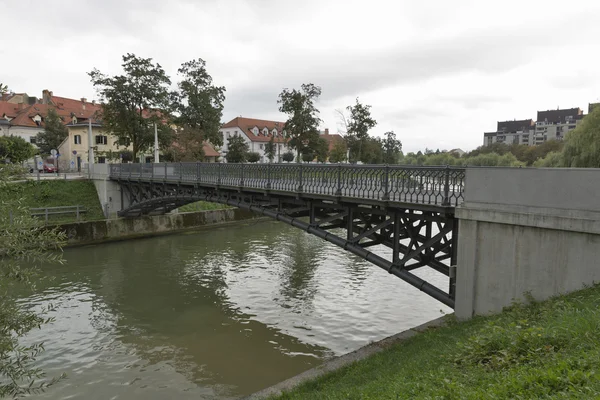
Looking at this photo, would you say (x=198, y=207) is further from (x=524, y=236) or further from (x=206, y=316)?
(x=524, y=236)

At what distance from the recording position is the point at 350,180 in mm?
11391

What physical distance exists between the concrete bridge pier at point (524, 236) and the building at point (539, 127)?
12048 cm

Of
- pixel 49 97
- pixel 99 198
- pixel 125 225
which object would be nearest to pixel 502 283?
pixel 125 225

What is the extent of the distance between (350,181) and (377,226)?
59.7 inches

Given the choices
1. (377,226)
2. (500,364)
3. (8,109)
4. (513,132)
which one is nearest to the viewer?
(500,364)

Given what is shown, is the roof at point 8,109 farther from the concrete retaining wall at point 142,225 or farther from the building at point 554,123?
the building at point 554,123

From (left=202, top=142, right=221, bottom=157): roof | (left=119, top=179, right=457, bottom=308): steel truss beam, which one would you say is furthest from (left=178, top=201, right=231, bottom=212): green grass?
(left=202, top=142, right=221, bottom=157): roof

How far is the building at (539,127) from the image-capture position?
12450 centimetres

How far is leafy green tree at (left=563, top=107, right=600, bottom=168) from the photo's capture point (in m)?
28.0

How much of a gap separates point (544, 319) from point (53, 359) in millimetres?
11457

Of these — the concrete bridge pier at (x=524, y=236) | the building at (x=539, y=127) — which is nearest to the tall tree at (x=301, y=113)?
the concrete bridge pier at (x=524, y=236)

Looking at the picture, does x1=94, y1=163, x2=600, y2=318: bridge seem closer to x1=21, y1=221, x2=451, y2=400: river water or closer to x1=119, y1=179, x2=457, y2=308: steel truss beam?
x1=119, y1=179, x2=457, y2=308: steel truss beam

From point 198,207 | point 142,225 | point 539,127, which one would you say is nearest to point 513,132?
point 539,127

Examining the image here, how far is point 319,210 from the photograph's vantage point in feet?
47.0
